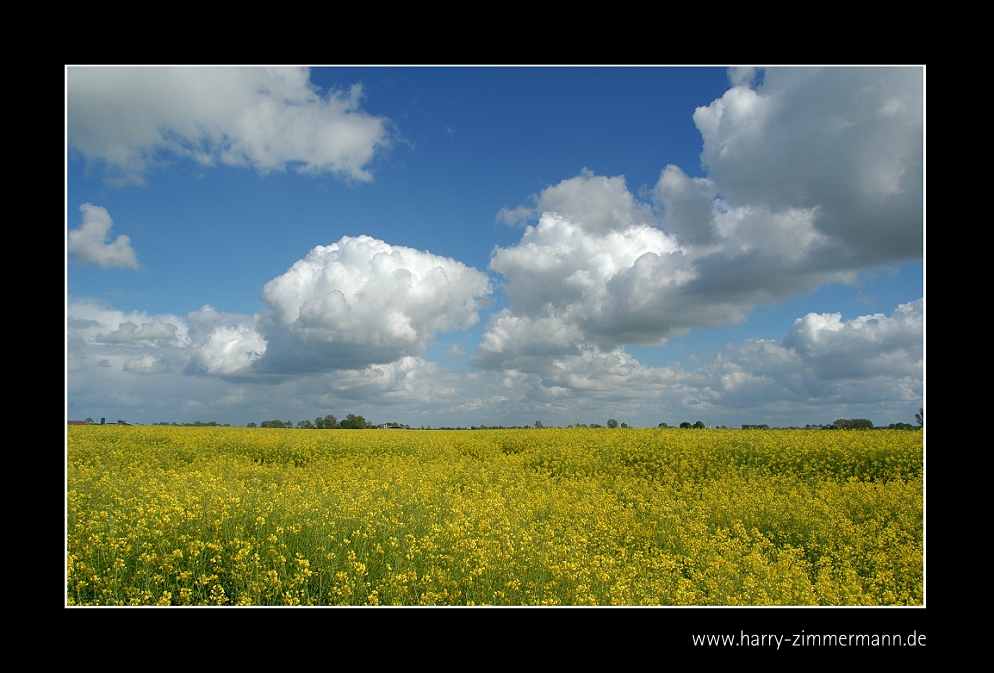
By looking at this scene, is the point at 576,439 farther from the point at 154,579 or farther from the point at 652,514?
the point at 154,579

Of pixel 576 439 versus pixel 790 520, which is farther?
pixel 576 439

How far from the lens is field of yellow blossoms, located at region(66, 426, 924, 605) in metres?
4.70

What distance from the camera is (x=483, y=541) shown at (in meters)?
5.22

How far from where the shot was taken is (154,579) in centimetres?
461

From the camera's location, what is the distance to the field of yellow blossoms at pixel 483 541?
470 cm
